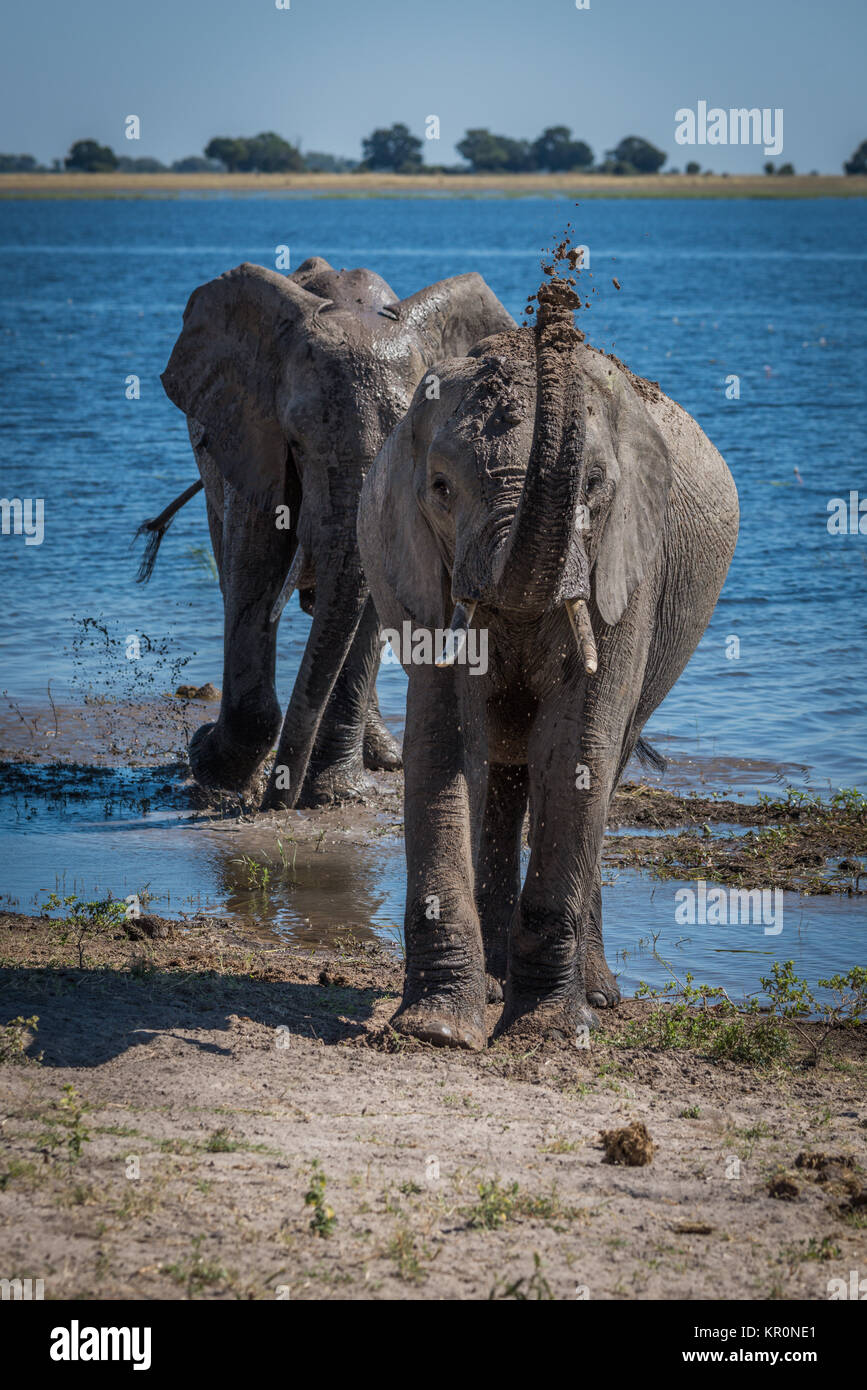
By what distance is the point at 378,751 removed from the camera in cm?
1088

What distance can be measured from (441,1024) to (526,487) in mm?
1998

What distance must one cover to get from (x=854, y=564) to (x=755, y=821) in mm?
8812

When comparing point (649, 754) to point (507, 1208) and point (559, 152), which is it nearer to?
point (507, 1208)

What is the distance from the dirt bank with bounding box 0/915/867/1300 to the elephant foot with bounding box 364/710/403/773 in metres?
4.18

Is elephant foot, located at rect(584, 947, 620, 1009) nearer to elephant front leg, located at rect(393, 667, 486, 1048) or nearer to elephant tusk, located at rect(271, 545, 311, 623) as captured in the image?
elephant front leg, located at rect(393, 667, 486, 1048)

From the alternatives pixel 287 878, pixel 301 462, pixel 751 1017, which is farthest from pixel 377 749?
pixel 751 1017

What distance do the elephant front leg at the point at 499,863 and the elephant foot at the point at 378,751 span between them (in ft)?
13.1

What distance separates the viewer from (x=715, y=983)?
7340 mm

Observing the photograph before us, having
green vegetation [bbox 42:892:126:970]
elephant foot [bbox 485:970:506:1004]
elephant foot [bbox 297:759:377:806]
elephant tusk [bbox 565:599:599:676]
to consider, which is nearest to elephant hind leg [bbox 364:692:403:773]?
elephant foot [bbox 297:759:377:806]
